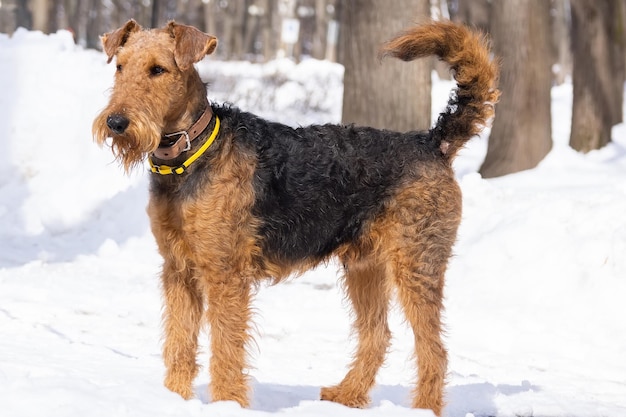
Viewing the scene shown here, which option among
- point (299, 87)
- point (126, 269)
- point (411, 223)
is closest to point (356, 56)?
point (126, 269)

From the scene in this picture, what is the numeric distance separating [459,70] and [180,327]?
1.97 meters

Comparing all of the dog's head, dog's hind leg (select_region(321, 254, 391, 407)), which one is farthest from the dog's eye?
dog's hind leg (select_region(321, 254, 391, 407))

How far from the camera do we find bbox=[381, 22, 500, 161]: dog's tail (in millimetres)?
4938

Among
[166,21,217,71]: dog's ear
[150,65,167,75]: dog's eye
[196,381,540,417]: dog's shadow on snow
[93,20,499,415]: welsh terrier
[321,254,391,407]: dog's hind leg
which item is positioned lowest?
[196,381,540,417]: dog's shadow on snow

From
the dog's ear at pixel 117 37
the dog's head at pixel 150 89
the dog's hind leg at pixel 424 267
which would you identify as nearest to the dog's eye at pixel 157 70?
Result: the dog's head at pixel 150 89

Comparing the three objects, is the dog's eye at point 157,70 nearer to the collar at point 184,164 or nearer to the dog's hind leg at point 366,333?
the collar at point 184,164

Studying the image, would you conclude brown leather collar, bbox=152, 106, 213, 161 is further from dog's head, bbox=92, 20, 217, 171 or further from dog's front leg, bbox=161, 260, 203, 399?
dog's front leg, bbox=161, 260, 203, 399

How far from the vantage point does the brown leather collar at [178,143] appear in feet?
14.6

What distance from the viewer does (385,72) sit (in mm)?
9570

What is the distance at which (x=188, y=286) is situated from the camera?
4676 mm

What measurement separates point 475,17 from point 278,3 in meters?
33.4

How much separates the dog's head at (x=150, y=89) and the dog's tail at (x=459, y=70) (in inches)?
41.2

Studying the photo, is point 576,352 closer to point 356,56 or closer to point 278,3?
point 356,56

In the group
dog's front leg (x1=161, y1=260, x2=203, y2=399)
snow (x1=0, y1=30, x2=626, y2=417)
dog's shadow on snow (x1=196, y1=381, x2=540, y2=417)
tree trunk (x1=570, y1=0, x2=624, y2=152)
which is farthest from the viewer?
tree trunk (x1=570, y1=0, x2=624, y2=152)
